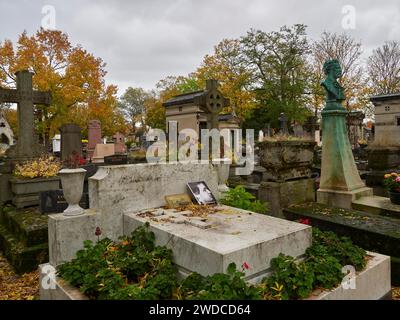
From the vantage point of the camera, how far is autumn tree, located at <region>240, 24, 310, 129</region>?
23906mm

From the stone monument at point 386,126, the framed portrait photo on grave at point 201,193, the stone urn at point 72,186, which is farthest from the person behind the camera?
the stone monument at point 386,126

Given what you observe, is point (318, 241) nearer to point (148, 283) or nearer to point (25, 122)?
point (148, 283)

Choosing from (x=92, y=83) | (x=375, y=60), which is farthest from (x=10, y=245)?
(x=375, y=60)

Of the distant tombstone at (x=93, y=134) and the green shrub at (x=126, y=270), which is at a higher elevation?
the distant tombstone at (x=93, y=134)

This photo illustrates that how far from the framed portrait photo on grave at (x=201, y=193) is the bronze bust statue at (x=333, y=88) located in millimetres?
3816

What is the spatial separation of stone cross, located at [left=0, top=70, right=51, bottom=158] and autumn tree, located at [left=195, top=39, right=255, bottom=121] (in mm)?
17389

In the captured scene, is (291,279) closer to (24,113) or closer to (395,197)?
(395,197)

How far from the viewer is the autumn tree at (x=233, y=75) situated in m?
24.2

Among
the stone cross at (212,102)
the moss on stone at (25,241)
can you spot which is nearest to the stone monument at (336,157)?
the stone cross at (212,102)

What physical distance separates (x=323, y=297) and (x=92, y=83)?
22675 mm

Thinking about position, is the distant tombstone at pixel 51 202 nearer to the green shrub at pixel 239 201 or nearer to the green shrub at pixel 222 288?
the green shrub at pixel 239 201

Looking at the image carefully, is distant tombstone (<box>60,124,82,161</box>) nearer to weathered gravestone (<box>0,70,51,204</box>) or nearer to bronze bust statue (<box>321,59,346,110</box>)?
weathered gravestone (<box>0,70,51,204</box>)

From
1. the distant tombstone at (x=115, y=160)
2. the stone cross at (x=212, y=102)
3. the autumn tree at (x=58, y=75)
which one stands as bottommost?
the distant tombstone at (x=115, y=160)

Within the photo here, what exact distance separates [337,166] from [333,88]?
1.78 m
